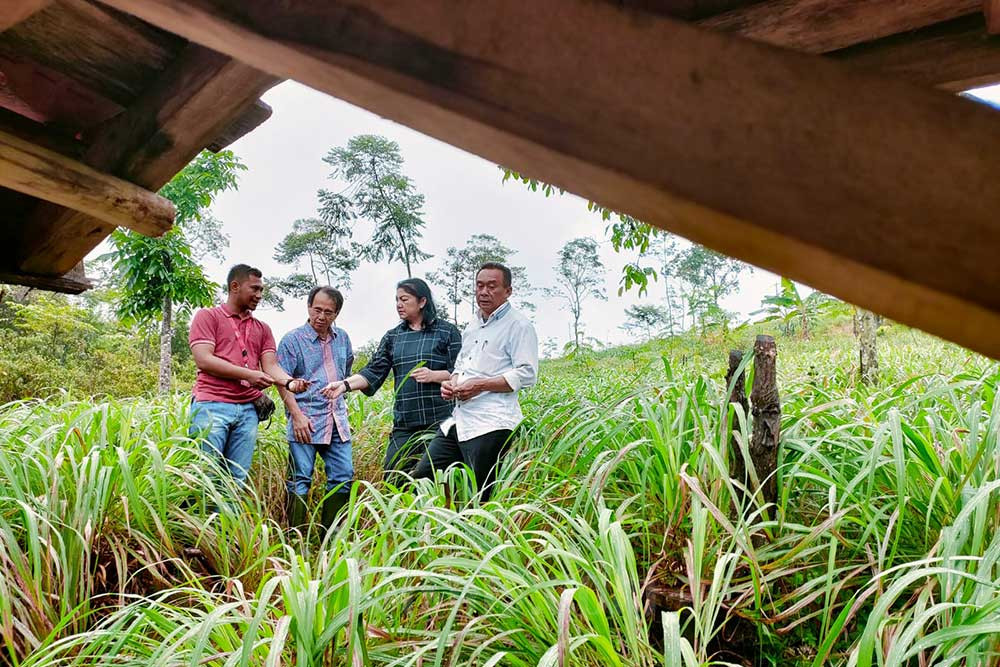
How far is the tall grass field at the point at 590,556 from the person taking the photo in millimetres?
1549

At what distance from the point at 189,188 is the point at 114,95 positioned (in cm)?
925

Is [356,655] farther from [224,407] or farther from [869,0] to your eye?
[224,407]

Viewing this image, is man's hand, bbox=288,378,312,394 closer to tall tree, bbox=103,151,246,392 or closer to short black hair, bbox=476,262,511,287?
short black hair, bbox=476,262,511,287

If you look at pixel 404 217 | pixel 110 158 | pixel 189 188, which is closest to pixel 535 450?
pixel 110 158

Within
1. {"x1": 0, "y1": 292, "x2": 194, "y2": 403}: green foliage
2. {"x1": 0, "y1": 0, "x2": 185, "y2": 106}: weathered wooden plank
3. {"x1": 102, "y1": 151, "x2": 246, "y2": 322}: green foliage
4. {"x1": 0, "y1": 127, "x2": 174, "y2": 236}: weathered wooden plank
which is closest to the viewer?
{"x1": 0, "y1": 0, "x2": 185, "y2": 106}: weathered wooden plank

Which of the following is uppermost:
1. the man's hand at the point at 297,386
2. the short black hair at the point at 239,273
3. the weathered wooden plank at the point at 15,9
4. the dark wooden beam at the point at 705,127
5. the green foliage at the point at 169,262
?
the green foliage at the point at 169,262

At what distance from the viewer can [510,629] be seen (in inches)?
64.1

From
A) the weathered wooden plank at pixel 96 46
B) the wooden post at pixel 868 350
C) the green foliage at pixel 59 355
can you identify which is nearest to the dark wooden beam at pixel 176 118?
the weathered wooden plank at pixel 96 46

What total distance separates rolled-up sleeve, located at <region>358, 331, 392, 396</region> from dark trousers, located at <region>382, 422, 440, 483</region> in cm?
34

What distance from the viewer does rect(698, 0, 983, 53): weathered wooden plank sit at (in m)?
0.73

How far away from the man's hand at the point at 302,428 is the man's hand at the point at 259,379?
10.8 inches

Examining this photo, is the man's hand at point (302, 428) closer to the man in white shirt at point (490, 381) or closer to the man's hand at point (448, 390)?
the man in white shirt at point (490, 381)

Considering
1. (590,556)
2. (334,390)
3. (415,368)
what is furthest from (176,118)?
(334,390)

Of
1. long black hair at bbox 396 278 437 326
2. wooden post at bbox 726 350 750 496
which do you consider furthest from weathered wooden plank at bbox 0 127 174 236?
long black hair at bbox 396 278 437 326
